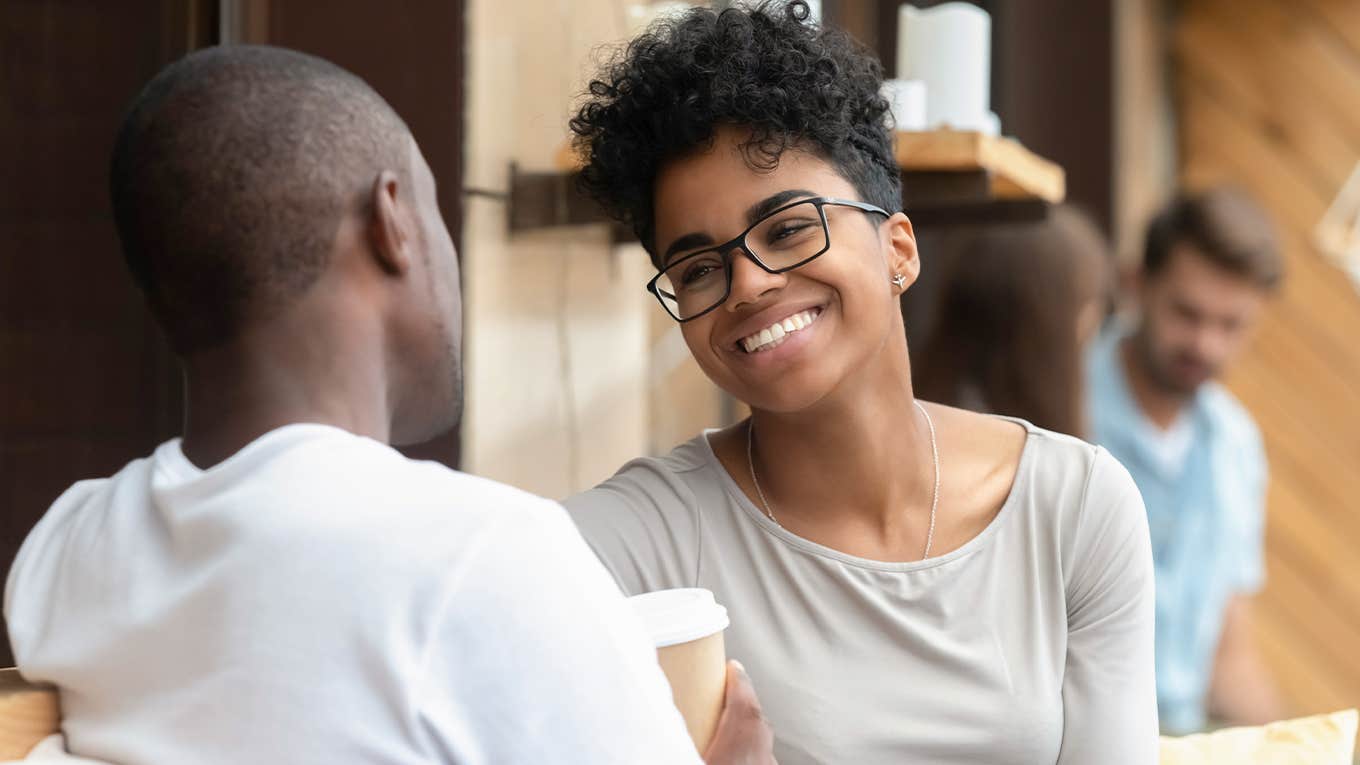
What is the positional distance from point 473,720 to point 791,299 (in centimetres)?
70

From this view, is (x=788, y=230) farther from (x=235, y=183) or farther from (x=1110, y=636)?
(x=235, y=183)

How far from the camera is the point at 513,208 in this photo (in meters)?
2.18

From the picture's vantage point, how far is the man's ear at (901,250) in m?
1.57

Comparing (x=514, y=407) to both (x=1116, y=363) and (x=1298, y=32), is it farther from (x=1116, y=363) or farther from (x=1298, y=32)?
(x=1298, y=32)

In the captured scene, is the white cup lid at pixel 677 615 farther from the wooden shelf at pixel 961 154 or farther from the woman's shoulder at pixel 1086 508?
the wooden shelf at pixel 961 154

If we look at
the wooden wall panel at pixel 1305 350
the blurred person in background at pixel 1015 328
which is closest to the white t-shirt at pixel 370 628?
the blurred person in background at pixel 1015 328

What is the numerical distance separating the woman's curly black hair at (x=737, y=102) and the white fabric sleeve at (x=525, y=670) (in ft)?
2.30

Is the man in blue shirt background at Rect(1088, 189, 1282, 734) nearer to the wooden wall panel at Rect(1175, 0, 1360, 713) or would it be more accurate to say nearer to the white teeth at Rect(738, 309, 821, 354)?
the wooden wall panel at Rect(1175, 0, 1360, 713)

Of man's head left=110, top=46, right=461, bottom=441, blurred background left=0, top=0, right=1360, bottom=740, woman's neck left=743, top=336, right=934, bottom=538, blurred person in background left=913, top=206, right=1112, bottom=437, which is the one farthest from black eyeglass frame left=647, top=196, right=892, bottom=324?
blurred person in background left=913, top=206, right=1112, bottom=437

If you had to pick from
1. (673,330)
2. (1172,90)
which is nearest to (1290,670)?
(1172,90)

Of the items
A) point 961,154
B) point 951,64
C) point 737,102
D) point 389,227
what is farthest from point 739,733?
point 951,64

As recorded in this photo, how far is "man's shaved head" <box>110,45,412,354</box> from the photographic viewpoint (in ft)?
3.01

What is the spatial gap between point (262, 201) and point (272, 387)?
11 cm

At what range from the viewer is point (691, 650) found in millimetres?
1103
